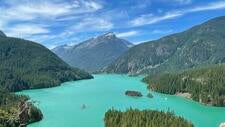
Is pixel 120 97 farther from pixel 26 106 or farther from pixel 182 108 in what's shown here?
pixel 26 106

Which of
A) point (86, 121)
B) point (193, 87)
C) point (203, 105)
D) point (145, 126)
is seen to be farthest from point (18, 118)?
point (193, 87)

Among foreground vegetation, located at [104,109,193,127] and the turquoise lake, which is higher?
foreground vegetation, located at [104,109,193,127]

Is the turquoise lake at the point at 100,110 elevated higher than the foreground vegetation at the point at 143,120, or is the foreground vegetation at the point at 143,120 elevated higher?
the foreground vegetation at the point at 143,120

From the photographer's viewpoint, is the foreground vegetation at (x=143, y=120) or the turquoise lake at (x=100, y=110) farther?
the turquoise lake at (x=100, y=110)

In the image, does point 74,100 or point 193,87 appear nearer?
point 74,100

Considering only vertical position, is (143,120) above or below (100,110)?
above

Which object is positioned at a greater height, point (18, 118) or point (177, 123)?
point (18, 118)

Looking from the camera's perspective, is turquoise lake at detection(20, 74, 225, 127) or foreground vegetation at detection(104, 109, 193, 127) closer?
foreground vegetation at detection(104, 109, 193, 127)

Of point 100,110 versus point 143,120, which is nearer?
point 143,120
